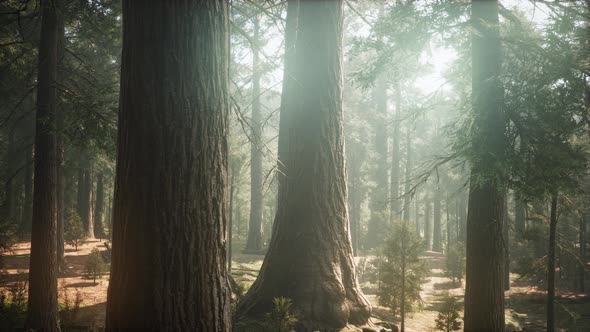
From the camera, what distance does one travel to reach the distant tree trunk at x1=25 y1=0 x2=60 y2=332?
786 cm

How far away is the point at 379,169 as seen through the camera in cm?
2883

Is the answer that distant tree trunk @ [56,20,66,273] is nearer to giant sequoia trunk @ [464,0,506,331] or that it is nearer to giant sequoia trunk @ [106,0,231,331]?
giant sequoia trunk @ [106,0,231,331]

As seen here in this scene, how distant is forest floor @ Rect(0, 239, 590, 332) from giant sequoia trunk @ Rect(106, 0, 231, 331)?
22.2 feet

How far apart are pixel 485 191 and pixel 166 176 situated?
6675mm

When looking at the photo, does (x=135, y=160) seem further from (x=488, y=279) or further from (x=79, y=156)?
(x=79, y=156)

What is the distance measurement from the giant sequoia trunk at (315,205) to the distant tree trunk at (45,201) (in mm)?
5031

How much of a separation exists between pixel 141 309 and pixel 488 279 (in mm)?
6741

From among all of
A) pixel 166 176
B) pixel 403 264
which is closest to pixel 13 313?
pixel 166 176

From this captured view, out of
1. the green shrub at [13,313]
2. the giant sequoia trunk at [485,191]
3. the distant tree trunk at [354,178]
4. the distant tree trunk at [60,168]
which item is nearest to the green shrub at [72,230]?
the distant tree trunk at [60,168]

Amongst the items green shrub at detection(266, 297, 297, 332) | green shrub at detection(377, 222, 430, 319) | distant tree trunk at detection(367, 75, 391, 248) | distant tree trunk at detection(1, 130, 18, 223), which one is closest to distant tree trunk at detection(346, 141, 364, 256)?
distant tree trunk at detection(367, 75, 391, 248)

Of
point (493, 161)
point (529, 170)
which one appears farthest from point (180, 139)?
point (529, 170)

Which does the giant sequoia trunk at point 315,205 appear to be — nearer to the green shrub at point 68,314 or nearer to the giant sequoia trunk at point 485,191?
the giant sequoia trunk at point 485,191

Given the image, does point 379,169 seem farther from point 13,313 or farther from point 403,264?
point 13,313

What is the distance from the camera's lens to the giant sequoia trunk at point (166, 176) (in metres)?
2.30
